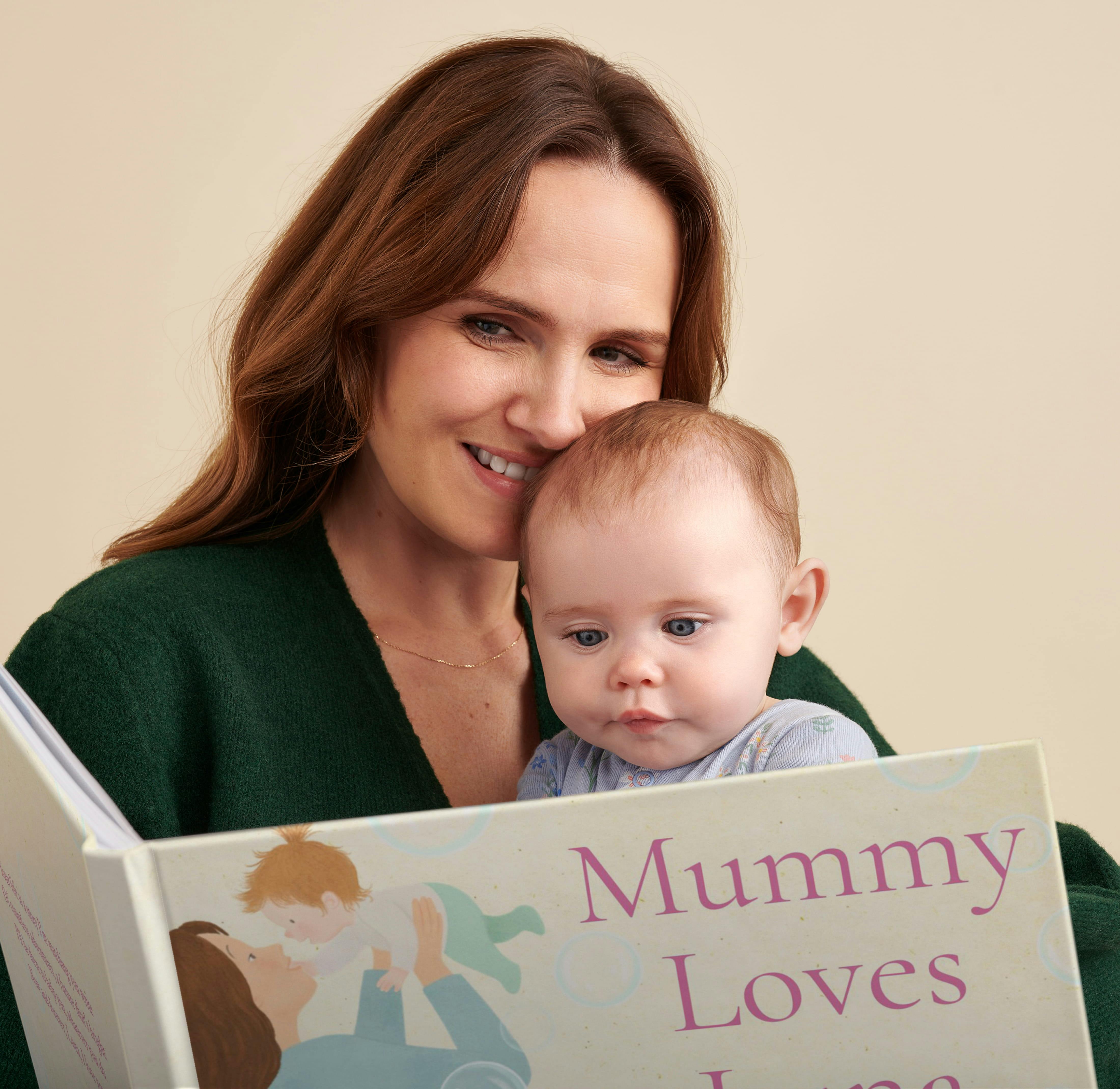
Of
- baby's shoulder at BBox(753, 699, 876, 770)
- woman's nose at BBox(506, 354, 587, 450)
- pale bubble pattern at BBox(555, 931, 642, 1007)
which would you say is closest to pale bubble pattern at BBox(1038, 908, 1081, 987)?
pale bubble pattern at BBox(555, 931, 642, 1007)

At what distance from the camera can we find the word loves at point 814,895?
0.60 metres

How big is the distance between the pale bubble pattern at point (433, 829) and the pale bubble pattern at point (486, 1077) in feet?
0.48

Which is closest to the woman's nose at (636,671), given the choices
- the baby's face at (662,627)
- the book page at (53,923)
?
the baby's face at (662,627)

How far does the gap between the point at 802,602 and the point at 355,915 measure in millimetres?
695

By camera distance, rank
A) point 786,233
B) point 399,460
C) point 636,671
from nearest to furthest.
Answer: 1. point 636,671
2. point 399,460
3. point 786,233

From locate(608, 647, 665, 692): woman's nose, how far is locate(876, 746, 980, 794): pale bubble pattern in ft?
1.38

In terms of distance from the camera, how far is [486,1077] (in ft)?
2.09

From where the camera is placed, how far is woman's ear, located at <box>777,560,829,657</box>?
3.81ft

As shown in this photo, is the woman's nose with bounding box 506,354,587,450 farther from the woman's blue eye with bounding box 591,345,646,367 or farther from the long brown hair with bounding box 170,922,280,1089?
the long brown hair with bounding box 170,922,280,1089

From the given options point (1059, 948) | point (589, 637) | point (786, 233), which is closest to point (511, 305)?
point (589, 637)

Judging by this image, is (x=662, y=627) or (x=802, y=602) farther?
(x=802, y=602)

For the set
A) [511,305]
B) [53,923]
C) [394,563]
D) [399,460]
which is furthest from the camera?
[394,563]

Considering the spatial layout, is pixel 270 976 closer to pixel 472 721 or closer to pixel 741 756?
pixel 741 756

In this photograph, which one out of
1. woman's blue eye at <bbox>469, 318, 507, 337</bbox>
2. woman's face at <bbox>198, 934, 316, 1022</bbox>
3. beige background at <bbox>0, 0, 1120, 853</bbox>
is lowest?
woman's face at <bbox>198, 934, 316, 1022</bbox>
